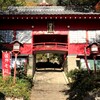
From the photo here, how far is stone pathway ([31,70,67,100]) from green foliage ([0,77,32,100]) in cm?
64

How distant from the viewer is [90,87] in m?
18.7

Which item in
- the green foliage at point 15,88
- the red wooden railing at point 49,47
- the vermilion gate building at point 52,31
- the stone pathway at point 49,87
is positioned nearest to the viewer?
the green foliage at point 15,88

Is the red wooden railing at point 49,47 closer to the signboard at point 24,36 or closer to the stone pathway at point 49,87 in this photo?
the signboard at point 24,36

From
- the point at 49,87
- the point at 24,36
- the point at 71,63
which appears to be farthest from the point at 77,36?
the point at 49,87

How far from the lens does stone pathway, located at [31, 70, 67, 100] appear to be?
19.8 meters

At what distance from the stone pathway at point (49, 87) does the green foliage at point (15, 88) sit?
644mm

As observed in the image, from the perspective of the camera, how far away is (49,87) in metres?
22.1

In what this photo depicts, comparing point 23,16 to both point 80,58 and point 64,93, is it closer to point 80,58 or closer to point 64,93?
point 80,58

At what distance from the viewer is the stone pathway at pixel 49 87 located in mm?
19750

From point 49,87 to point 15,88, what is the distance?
12.8 ft

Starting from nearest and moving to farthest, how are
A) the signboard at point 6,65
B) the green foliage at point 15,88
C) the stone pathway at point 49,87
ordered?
the green foliage at point 15,88
the stone pathway at point 49,87
the signboard at point 6,65

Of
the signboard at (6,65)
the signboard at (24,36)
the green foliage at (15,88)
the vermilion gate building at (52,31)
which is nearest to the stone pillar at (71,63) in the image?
the vermilion gate building at (52,31)

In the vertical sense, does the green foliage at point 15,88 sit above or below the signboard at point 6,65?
below

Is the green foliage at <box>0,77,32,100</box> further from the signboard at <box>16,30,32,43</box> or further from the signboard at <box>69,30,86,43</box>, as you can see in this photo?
the signboard at <box>69,30,86,43</box>
